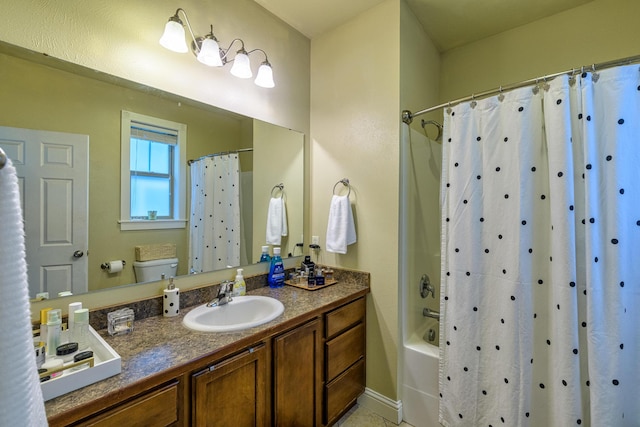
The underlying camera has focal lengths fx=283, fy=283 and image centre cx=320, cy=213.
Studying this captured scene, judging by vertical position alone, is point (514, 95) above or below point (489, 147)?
above

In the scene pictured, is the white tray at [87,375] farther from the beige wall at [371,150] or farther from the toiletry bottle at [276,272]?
the beige wall at [371,150]

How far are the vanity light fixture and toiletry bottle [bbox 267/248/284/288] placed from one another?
1.13 meters

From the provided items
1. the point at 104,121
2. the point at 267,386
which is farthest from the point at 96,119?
the point at 267,386

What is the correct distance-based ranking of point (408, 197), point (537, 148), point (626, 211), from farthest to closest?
point (408, 197) → point (537, 148) → point (626, 211)

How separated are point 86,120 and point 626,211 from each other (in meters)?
2.29

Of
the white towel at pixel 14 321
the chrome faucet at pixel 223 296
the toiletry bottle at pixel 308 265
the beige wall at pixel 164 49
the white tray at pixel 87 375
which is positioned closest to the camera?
the white towel at pixel 14 321

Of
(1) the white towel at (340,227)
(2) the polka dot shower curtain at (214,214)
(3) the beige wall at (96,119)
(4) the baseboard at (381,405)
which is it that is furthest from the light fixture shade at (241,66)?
(4) the baseboard at (381,405)

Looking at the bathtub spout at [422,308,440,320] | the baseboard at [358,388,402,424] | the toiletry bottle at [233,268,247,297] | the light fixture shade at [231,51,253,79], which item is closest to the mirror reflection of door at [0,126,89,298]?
the toiletry bottle at [233,268,247,297]

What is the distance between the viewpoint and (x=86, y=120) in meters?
1.24

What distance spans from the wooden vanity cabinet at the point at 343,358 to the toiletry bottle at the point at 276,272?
0.46 m

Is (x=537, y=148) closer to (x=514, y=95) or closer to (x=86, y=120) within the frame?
(x=514, y=95)

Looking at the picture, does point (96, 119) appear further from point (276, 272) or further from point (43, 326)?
point (276, 272)

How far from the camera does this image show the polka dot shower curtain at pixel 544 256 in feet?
3.75

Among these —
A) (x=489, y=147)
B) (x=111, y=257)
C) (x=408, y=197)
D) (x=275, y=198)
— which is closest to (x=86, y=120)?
(x=111, y=257)
